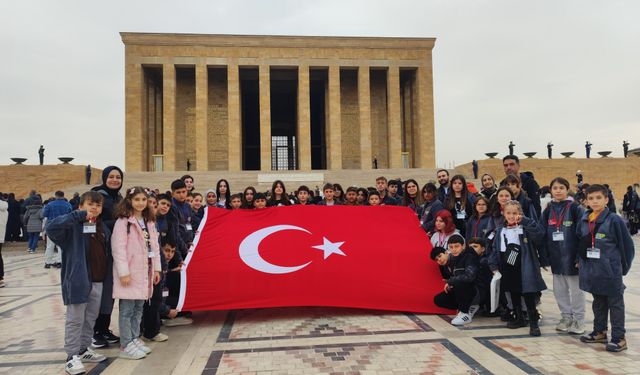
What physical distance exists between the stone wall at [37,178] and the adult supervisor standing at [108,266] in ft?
74.0

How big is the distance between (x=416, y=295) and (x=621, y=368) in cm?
234

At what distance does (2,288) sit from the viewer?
8.11 metres

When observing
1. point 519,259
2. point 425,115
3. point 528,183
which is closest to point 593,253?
point 519,259

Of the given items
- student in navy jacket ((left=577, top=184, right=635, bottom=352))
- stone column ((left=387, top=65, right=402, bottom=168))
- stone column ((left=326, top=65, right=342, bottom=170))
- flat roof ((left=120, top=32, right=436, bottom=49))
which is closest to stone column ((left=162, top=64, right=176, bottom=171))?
flat roof ((left=120, top=32, right=436, bottom=49))

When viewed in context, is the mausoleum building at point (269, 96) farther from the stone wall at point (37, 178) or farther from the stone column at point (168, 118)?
the stone wall at point (37, 178)

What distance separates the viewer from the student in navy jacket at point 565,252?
4773 millimetres

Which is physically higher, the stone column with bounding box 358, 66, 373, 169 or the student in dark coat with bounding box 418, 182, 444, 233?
the stone column with bounding box 358, 66, 373, 169

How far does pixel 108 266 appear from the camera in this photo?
430 centimetres

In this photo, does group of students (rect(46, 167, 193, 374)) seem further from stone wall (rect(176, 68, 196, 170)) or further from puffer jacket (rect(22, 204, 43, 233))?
stone wall (rect(176, 68, 196, 170))

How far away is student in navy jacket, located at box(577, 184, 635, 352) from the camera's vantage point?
168 inches

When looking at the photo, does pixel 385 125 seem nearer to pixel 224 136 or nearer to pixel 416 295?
pixel 224 136

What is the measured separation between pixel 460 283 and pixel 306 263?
2.03 meters

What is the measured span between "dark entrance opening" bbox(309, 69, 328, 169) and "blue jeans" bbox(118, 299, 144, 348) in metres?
26.7

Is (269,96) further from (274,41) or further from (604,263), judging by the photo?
(604,263)
